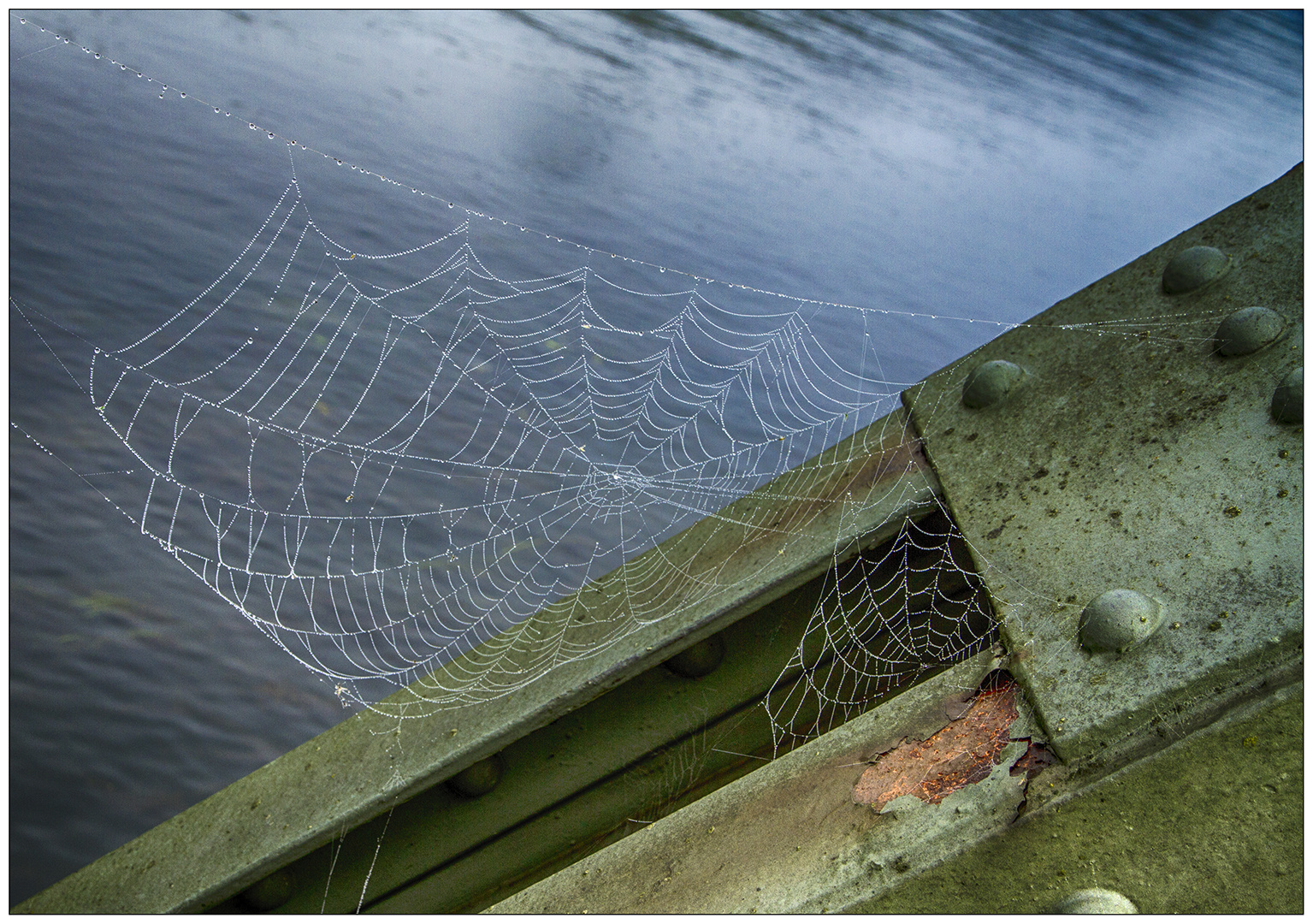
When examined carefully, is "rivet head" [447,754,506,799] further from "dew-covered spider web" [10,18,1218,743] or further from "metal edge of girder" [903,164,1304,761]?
"metal edge of girder" [903,164,1304,761]

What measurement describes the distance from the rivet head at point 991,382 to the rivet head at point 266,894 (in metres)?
3.47

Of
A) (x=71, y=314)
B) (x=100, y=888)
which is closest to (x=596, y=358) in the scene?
(x=71, y=314)

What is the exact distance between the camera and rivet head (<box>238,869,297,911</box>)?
3.67 m

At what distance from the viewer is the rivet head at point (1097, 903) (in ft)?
8.02

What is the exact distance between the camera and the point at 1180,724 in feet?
8.36

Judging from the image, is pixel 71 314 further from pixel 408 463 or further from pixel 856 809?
pixel 856 809

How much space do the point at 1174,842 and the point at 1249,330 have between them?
1816 millimetres

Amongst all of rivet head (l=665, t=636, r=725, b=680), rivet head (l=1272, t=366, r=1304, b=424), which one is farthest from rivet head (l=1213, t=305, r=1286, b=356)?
rivet head (l=665, t=636, r=725, b=680)

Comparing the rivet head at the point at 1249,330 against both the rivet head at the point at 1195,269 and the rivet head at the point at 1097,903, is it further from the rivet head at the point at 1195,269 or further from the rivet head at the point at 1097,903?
the rivet head at the point at 1097,903

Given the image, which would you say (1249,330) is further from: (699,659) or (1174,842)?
(699,659)

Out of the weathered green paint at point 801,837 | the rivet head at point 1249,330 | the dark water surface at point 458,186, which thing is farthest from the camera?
the dark water surface at point 458,186

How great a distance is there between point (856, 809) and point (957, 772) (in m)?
0.33

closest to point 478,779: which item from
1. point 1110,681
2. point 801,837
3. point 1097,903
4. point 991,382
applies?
point 801,837

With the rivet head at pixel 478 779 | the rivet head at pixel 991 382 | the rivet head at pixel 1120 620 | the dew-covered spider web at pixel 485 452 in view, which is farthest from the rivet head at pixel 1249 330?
the rivet head at pixel 478 779
